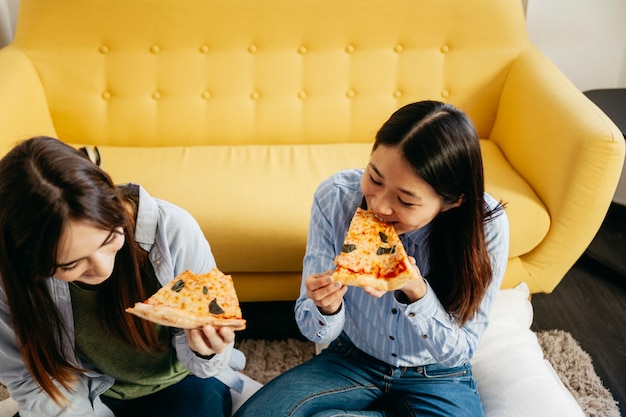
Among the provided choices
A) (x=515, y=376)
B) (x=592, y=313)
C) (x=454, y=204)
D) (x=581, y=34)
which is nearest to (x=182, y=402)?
(x=454, y=204)

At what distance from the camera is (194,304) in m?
1.32

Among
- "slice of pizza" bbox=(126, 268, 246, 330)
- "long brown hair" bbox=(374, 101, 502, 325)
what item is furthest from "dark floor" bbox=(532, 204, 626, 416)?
"slice of pizza" bbox=(126, 268, 246, 330)

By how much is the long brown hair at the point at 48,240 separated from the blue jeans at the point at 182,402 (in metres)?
0.21

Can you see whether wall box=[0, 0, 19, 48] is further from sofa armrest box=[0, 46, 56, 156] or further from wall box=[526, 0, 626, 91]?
wall box=[526, 0, 626, 91]

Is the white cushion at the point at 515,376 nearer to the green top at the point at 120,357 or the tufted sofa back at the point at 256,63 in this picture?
the green top at the point at 120,357

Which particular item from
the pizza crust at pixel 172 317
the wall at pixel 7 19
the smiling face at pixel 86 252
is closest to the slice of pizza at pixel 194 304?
the pizza crust at pixel 172 317

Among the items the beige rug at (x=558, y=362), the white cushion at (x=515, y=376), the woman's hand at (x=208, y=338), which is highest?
the woman's hand at (x=208, y=338)

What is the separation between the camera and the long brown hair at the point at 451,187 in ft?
4.21

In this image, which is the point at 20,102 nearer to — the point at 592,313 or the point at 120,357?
the point at 120,357

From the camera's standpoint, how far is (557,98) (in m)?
2.29

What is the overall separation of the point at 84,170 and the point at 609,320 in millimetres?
2307

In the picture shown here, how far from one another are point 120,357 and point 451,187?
959mm

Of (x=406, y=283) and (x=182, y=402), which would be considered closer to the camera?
(x=406, y=283)

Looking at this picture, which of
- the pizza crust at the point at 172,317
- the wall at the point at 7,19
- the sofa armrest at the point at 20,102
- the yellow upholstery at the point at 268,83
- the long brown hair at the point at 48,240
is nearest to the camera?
the long brown hair at the point at 48,240
